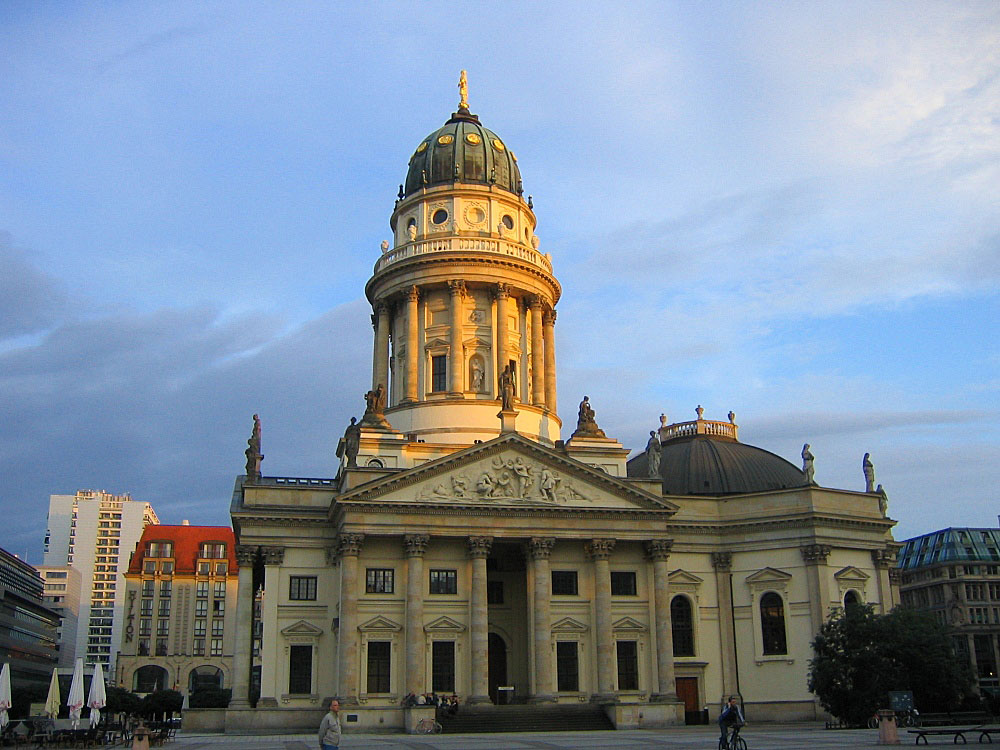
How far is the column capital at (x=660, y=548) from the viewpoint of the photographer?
55.3 metres

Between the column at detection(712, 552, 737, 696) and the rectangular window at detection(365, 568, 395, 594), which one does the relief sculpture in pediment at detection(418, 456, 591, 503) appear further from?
the column at detection(712, 552, 737, 696)

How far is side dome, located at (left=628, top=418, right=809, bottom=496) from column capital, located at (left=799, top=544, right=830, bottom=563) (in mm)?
4427

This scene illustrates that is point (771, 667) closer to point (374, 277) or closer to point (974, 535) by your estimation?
point (374, 277)

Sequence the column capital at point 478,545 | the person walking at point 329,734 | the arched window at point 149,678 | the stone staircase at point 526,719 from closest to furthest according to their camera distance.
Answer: the person walking at point 329,734, the stone staircase at point 526,719, the column capital at point 478,545, the arched window at point 149,678

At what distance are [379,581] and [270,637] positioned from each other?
20.2 feet

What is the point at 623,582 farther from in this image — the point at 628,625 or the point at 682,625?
the point at 682,625

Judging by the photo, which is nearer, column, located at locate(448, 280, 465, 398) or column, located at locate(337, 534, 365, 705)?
column, located at locate(337, 534, 365, 705)

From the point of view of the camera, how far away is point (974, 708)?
4919 centimetres

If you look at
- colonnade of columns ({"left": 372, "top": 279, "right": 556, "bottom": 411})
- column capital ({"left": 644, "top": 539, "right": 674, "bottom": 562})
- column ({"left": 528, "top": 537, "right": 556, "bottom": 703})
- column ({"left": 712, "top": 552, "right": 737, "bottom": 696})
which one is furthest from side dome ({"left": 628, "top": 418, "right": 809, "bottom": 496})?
column ({"left": 528, "top": 537, "right": 556, "bottom": 703})

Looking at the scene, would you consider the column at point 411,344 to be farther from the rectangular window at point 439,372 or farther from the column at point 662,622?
the column at point 662,622

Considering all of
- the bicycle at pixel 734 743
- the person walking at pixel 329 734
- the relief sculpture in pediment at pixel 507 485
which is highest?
the relief sculpture in pediment at pixel 507 485

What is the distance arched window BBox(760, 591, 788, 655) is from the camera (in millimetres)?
56594

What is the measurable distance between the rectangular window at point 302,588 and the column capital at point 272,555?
3.97 ft

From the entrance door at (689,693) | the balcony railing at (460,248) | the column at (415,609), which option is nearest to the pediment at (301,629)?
the column at (415,609)
